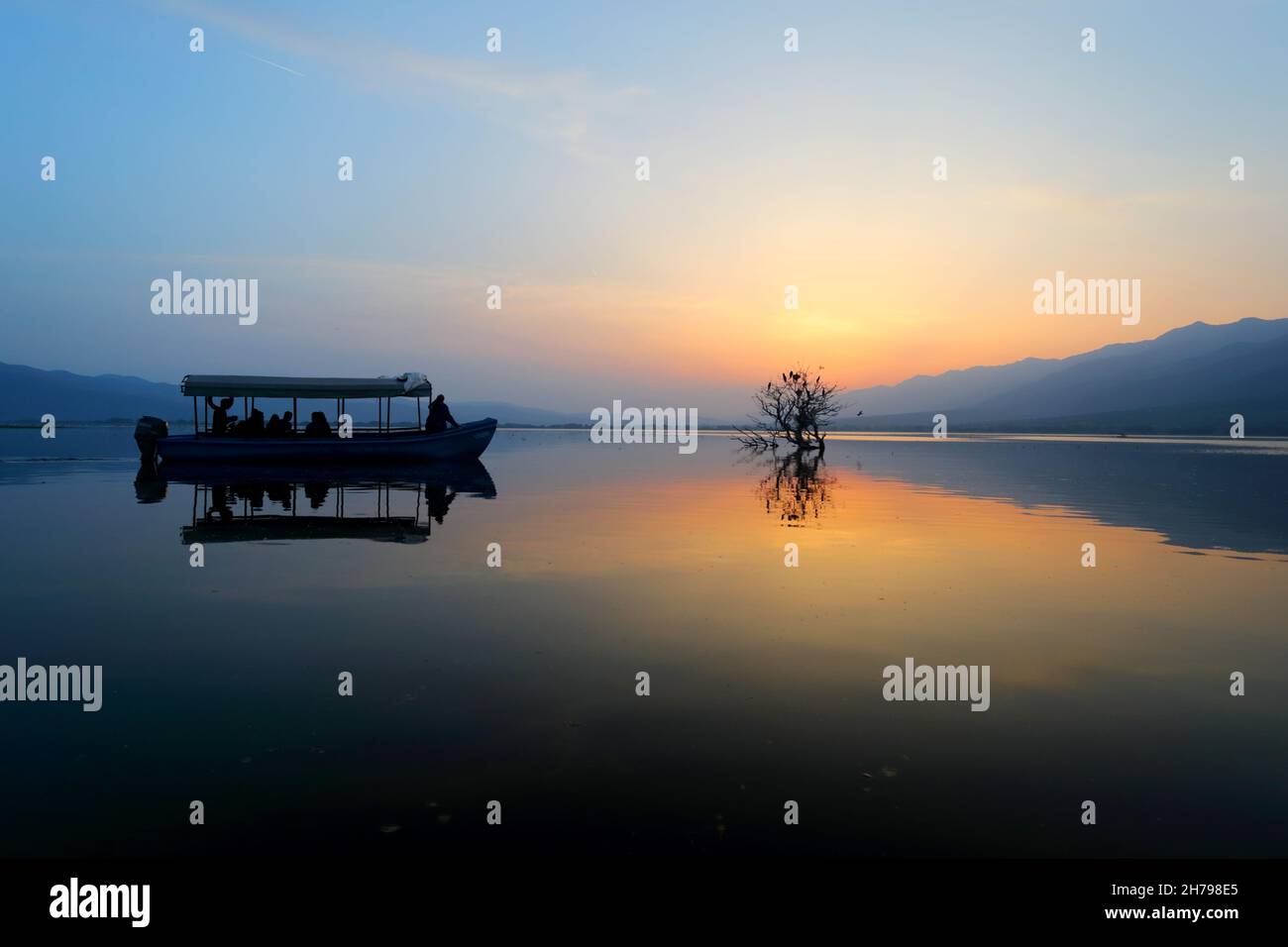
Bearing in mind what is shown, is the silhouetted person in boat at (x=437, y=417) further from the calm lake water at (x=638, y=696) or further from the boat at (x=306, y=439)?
the calm lake water at (x=638, y=696)

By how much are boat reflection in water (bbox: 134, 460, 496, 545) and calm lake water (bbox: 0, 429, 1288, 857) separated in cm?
46

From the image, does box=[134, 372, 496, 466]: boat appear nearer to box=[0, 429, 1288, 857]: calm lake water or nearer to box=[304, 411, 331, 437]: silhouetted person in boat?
box=[304, 411, 331, 437]: silhouetted person in boat

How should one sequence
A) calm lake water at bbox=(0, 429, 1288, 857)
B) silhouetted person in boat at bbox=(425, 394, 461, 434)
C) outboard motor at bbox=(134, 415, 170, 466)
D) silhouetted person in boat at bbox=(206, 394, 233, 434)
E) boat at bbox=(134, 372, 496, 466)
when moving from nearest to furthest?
calm lake water at bbox=(0, 429, 1288, 857), boat at bbox=(134, 372, 496, 466), silhouetted person in boat at bbox=(206, 394, 233, 434), silhouetted person in boat at bbox=(425, 394, 461, 434), outboard motor at bbox=(134, 415, 170, 466)

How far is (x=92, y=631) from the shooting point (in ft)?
31.9

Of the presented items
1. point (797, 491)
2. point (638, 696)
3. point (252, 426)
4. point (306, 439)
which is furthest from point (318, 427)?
point (638, 696)

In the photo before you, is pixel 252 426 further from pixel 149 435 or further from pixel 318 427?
pixel 149 435

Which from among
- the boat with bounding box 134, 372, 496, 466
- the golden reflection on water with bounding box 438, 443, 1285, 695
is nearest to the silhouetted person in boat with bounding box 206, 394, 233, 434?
the boat with bounding box 134, 372, 496, 466

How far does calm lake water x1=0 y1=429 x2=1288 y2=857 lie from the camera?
17.2 feet

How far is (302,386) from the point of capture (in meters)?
40.9

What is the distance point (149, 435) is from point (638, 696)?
4808 centimetres

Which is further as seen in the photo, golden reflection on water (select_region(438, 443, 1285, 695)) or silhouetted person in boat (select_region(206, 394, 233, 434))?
silhouetted person in boat (select_region(206, 394, 233, 434))
